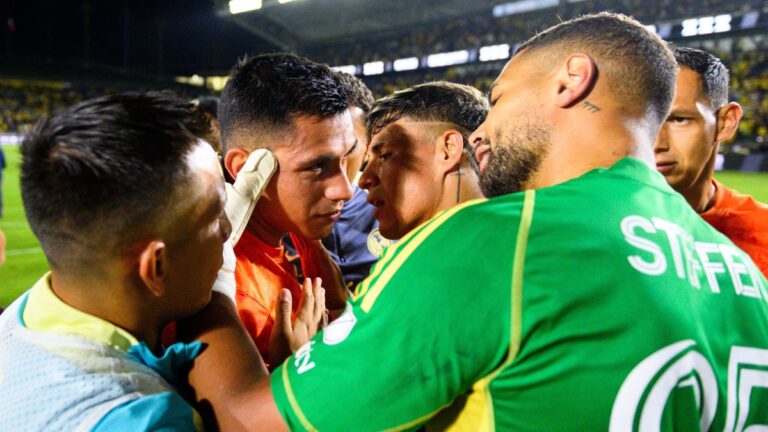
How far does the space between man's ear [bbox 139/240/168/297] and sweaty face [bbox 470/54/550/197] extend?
89 centimetres

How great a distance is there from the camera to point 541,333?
0.96m

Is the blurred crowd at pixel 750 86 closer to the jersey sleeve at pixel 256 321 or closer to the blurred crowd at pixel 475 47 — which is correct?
the blurred crowd at pixel 475 47

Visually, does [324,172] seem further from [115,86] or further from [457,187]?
[115,86]

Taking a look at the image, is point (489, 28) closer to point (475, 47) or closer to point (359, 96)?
point (475, 47)

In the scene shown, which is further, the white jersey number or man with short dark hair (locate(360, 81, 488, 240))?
man with short dark hair (locate(360, 81, 488, 240))

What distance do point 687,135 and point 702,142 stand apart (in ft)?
0.27

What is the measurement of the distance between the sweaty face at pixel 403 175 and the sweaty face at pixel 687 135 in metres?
1.13

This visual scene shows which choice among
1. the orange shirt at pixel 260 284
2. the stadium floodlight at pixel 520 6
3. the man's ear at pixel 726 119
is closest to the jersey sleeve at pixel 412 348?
the orange shirt at pixel 260 284

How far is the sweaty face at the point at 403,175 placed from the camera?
2.42 metres

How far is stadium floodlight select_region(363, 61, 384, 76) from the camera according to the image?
107ft

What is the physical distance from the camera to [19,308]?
119 cm

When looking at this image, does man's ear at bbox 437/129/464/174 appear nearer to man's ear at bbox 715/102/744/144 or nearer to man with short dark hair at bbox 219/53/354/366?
man with short dark hair at bbox 219/53/354/366

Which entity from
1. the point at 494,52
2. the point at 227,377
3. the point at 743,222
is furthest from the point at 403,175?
the point at 494,52

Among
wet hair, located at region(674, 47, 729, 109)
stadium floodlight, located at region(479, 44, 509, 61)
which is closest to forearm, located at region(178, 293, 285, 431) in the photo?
wet hair, located at region(674, 47, 729, 109)
